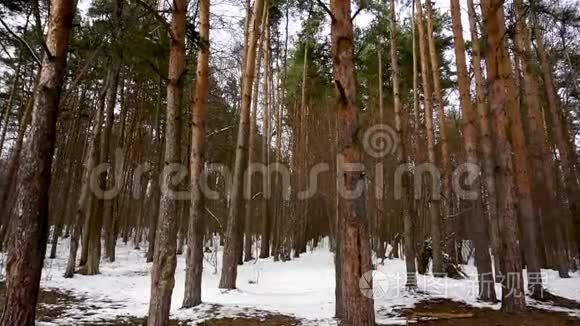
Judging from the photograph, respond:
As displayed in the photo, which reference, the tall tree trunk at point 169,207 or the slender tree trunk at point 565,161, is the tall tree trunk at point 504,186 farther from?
the tall tree trunk at point 169,207

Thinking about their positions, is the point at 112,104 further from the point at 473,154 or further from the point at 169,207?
the point at 473,154

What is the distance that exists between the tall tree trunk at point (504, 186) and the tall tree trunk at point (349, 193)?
136 inches

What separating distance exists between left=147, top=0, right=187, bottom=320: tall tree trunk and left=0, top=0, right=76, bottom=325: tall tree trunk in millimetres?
1258

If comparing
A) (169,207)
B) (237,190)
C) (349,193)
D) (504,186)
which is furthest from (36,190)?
(504,186)

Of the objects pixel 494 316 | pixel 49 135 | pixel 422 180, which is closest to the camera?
pixel 49 135

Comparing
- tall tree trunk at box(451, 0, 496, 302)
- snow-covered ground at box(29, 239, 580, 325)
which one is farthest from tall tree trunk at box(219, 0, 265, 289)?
tall tree trunk at box(451, 0, 496, 302)

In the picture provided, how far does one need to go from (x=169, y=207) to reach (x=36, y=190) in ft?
4.84

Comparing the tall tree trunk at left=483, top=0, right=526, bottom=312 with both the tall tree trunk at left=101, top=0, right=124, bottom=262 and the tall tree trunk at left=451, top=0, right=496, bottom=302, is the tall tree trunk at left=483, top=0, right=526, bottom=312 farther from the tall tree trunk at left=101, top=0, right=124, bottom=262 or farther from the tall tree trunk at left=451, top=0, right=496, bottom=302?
the tall tree trunk at left=101, top=0, right=124, bottom=262

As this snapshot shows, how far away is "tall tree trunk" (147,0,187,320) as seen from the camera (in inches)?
199

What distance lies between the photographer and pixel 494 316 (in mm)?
6723

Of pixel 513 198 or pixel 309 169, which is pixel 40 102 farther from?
pixel 309 169

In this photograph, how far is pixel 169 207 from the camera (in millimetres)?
5195

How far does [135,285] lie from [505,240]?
28.8 feet

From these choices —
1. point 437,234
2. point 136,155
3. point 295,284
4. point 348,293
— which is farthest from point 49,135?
point 136,155
